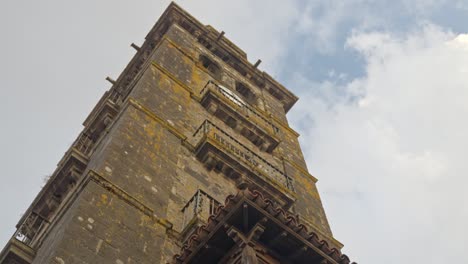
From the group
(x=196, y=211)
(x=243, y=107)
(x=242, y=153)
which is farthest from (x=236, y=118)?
(x=196, y=211)

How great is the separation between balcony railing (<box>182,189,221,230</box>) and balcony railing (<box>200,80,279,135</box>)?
7.19 m

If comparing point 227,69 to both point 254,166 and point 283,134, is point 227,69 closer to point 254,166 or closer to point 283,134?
point 283,134

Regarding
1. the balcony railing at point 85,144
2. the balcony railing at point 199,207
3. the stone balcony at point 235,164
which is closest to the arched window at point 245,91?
the stone balcony at point 235,164

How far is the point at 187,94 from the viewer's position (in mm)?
18672

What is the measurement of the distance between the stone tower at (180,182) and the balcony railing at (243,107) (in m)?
0.06

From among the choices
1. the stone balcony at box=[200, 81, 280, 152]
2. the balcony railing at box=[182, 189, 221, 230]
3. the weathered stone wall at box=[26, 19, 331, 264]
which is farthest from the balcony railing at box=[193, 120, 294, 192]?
the balcony railing at box=[182, 189, 221, 230]

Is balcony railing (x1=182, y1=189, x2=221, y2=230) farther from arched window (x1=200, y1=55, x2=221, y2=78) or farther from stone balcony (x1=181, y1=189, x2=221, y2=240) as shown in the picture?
arched window (x1=200, y1=55, x2=221, y2=78)

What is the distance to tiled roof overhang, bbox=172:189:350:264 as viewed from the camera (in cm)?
889

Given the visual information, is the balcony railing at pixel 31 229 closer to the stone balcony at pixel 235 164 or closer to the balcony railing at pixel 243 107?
the stone balcony at pixel 235 164

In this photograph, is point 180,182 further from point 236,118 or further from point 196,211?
point 236,118

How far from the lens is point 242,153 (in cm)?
1705

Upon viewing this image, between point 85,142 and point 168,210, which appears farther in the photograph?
point 85,142

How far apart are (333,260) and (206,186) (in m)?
5.81

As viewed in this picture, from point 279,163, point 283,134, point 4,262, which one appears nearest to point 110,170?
point 4,262
